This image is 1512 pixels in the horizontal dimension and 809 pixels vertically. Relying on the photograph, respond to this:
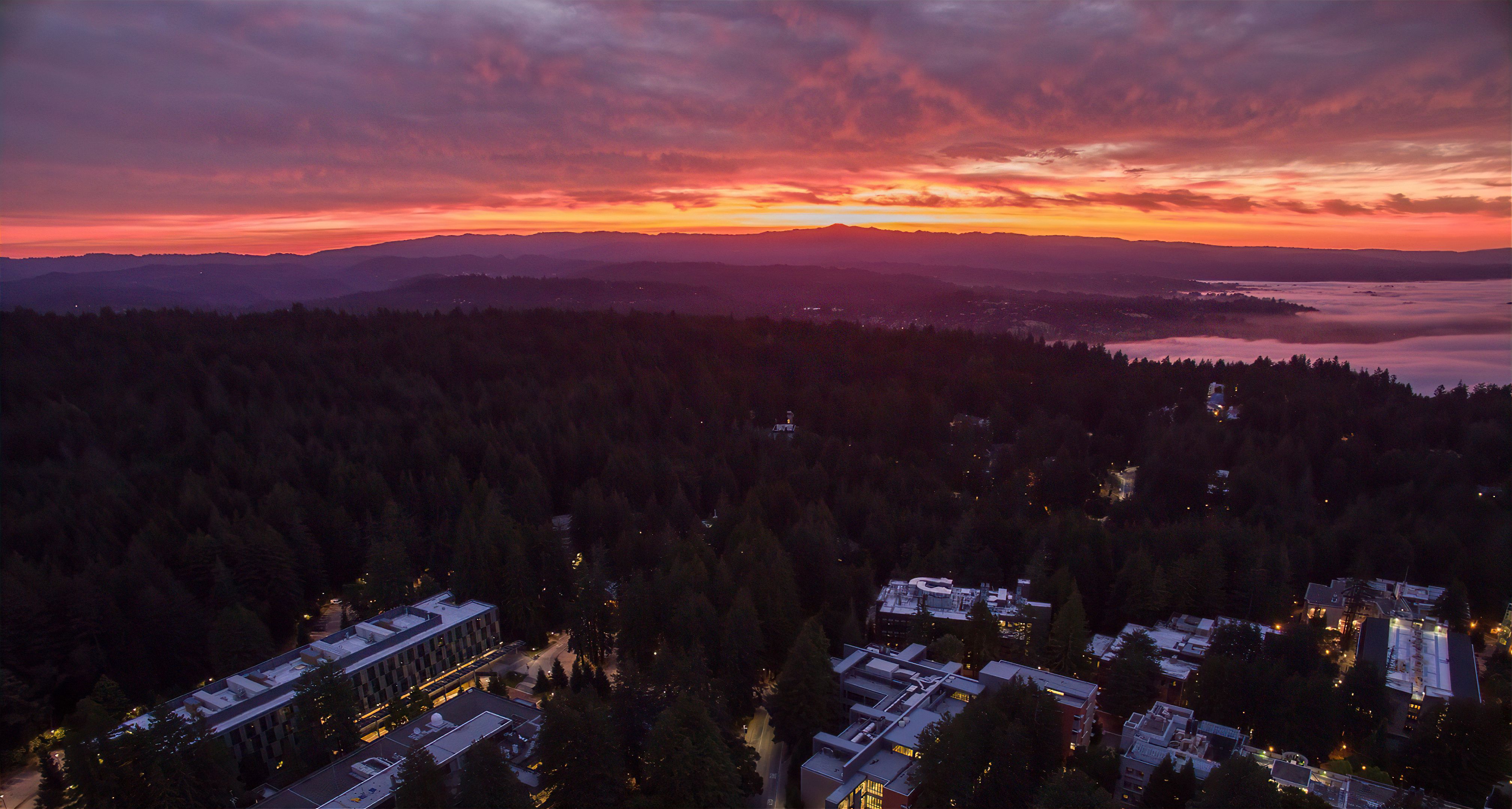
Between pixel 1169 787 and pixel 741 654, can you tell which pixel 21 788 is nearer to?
pixel 741 654

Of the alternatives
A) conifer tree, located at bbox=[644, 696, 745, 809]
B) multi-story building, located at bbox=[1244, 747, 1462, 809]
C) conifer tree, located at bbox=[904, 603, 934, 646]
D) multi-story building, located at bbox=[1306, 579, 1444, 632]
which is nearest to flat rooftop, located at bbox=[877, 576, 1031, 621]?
conifer tree, located at bbox=[904, 603, 934, 646]

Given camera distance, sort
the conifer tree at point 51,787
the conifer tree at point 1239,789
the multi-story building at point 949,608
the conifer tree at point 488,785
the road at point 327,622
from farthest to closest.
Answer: the road at point 327,622
the multi-story building at point 949,608
the conifer tree at point 51,787
the conifer tree at point 488,785
the conifer tree at point 1239,789

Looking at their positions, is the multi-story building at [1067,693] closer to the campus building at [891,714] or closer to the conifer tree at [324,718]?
the campus building at [891,714]

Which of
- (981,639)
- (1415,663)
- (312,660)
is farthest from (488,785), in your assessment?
(1415,663)

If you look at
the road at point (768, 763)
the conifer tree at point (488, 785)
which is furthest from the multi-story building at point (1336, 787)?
the conifer tree at point (488, 785)

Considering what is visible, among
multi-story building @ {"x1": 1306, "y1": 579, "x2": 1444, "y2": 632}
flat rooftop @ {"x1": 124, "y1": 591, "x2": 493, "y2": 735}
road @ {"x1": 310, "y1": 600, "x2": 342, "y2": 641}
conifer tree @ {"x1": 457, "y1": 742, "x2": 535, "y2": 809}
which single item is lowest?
road @ {"x1": 310, "y1": 600, "x2": 342, "y2": 641}

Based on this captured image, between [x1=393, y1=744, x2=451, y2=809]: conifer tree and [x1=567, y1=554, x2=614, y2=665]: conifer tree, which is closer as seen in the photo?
[x1=393, y1=744, x2=451, y2=809]: conifer tree

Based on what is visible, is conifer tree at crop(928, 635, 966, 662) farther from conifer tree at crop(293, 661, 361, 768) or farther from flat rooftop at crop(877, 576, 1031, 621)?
conifer tree at crop(293, 661, 361, 768)
